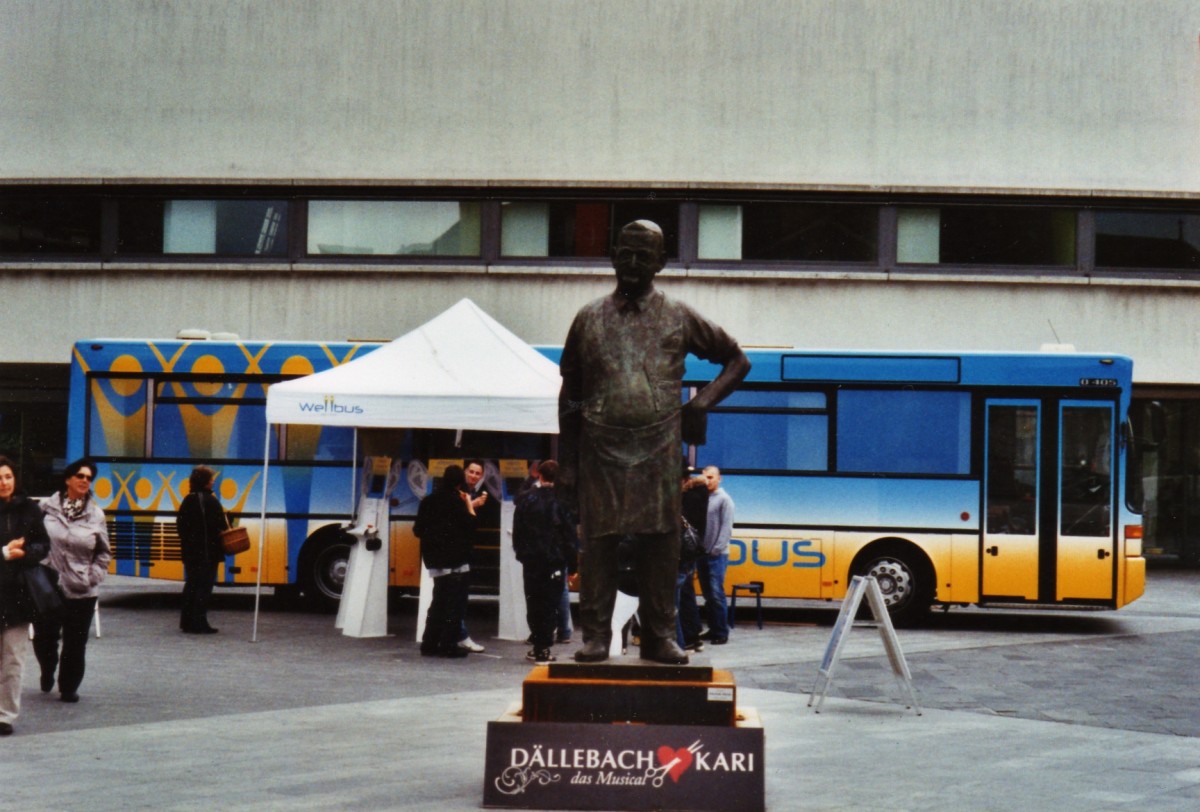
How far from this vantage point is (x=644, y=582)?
7.77 m

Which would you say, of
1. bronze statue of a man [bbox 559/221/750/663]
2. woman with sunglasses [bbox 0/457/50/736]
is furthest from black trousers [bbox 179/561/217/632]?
bronze statue of a man [bbox 559/221/750/663]

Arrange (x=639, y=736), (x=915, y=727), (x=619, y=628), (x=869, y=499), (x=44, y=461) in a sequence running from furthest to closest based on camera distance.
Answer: (x=44, y=461) < (x=869, y=499) < (x=619, y=628) < (x=915, y=727) < (x=639, y=736)

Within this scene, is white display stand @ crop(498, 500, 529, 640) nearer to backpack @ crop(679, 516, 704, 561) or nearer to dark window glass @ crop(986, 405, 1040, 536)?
backpack @ crop(679, 516, 704, 561)

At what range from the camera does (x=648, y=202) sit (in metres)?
25.7

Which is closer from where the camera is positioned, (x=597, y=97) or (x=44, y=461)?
(x=597, y=97)

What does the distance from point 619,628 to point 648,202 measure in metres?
13.1

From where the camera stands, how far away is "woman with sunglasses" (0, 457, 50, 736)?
9.73 metres

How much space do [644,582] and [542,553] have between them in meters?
6.58

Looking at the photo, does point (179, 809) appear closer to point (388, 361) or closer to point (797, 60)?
point (388, 361)

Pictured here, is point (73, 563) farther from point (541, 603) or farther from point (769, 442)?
point (769, 442)

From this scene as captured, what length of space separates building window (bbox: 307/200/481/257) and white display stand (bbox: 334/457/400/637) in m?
9.97

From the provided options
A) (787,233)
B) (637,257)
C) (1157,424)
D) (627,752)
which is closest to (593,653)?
(627,752)

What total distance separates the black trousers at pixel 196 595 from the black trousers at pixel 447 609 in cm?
287

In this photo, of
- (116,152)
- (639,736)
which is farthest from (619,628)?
(116,152)
